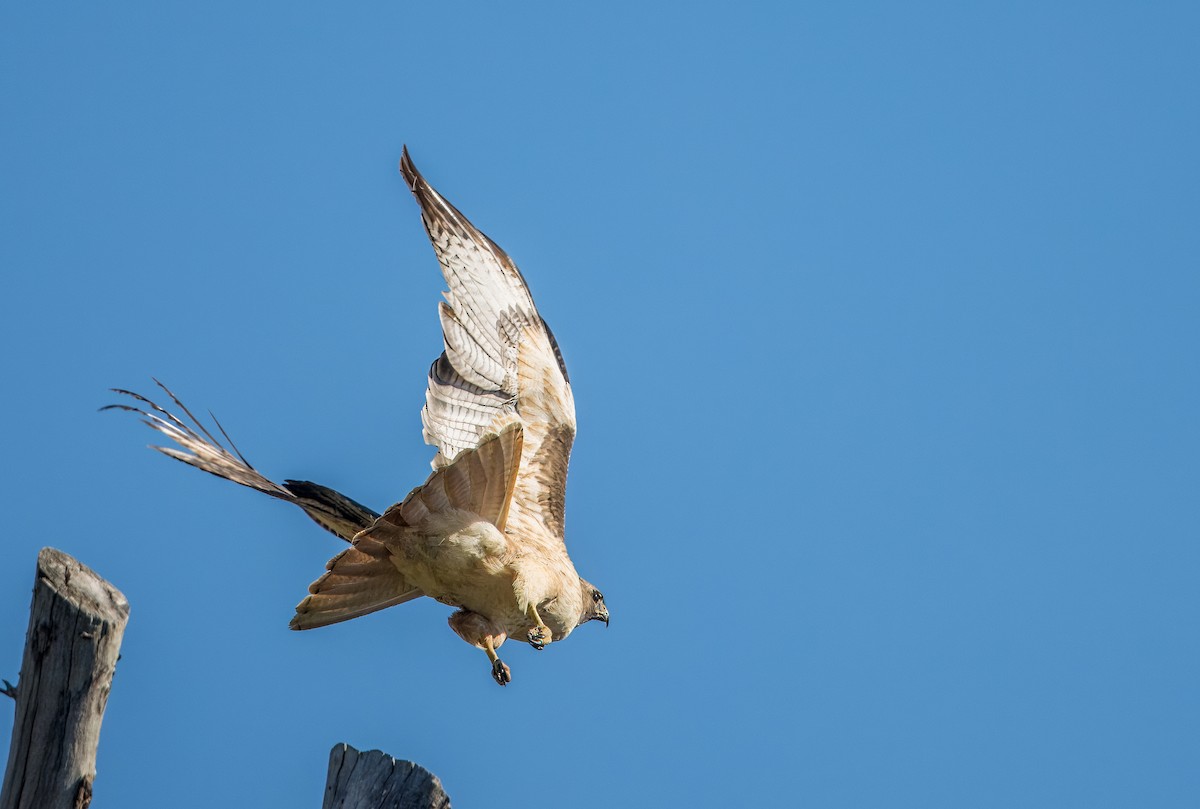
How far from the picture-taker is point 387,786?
422cm

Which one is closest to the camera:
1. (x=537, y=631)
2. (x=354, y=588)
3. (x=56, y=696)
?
(x=56, y=696)

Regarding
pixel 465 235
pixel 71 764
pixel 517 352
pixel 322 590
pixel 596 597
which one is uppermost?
pixel 465 235

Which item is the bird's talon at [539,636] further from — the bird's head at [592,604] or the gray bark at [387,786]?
the gray bark at [387,786]

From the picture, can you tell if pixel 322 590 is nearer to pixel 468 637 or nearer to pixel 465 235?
pixel 468 637

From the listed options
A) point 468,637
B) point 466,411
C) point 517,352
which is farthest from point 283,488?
point 517,352

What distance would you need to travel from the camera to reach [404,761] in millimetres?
4234

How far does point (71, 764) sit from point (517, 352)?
439 centimetres

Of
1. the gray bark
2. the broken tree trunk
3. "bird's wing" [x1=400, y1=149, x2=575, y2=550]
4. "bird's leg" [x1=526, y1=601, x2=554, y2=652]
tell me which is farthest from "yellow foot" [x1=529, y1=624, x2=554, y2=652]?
the broken tree trunk

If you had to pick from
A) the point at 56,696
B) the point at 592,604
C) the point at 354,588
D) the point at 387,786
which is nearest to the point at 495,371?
the point at 592,604

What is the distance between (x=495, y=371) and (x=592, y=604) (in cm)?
155

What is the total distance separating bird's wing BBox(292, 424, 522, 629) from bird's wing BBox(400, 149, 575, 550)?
0.83 m

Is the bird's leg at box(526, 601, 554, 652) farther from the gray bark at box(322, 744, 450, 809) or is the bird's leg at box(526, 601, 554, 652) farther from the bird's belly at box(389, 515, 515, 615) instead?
the gray bark at box(322, 744, 450, 809)

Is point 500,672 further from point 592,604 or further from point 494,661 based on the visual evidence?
point 592,604

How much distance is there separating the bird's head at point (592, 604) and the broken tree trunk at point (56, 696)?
341cm
